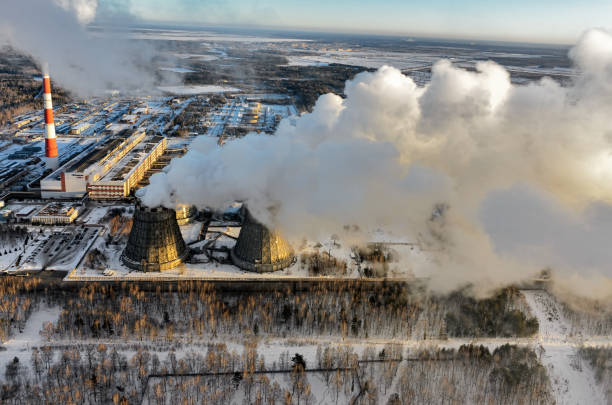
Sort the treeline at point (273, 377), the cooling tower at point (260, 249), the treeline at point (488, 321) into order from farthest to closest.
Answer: the cooling tower at point (260, 249) < the treeline at point (488, 321) < the treeline at point (273, 377)

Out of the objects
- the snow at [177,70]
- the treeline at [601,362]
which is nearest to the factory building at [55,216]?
the treeline at [601,362]

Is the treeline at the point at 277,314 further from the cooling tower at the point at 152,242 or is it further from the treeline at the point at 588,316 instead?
the treeline at the point at 588,316

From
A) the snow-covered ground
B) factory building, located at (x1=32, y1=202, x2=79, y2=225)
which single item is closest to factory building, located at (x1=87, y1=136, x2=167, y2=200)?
factory building, located at (x1=32, y1=202, x2=79, y2=225)

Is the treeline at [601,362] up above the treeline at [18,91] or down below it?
below

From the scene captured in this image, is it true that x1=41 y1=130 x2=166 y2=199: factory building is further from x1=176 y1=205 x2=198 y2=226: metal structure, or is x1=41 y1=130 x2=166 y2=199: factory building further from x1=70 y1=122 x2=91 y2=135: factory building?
x1=70 y1=122 x2=91 y2=135: factory building

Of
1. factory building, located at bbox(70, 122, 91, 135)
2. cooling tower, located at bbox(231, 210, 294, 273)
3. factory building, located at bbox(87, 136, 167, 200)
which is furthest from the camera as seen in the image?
factory building, located at bbox(70, 122, 91, 135)

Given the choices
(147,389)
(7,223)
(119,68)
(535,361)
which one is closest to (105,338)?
(147,389)
